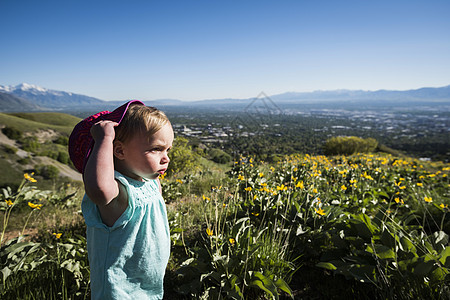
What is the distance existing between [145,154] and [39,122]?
164ft

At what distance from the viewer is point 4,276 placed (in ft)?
6.19

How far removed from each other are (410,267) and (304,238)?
1.06m

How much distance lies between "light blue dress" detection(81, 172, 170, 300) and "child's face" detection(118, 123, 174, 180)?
7 centimetres

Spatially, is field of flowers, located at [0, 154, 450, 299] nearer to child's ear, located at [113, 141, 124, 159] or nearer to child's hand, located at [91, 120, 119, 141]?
child's ear, located at [113, 141, 124, 159]

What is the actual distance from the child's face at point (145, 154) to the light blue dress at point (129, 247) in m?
0.07

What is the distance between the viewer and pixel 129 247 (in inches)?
47.9

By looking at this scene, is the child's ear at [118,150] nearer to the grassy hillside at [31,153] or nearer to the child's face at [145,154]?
the child's face at [145,154]

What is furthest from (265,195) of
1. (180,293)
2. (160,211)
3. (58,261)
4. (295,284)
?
(58,261)

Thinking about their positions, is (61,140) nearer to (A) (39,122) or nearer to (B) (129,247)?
(A) (39,122)

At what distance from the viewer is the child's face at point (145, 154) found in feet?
3.94

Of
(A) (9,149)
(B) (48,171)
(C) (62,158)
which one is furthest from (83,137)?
(C) (62,158)

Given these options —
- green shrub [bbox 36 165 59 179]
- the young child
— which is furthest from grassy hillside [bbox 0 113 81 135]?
the young child

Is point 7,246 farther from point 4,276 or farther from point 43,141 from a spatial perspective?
point 43,141

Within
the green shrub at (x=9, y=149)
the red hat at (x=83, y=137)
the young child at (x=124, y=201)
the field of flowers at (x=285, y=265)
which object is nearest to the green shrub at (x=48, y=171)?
the green shrub at (x=9, y=149)
